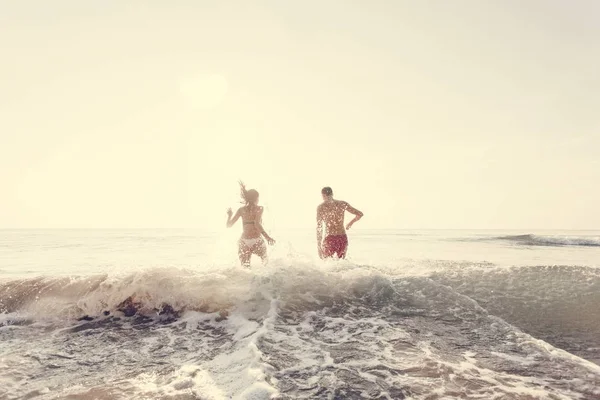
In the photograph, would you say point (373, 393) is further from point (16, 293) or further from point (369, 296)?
point (16, 293)

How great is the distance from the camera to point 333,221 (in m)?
9.60

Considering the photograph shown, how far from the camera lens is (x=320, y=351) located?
4559mm

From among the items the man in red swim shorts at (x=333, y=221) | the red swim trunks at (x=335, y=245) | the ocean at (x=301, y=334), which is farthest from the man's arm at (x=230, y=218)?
the red swim trunks at (x=335, y=245)

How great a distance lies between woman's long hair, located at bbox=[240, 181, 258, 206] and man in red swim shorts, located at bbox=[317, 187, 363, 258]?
1755 mm

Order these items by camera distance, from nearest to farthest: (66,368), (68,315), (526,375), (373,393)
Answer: (373,393) → (526,375) → (66,368) → (68,315)

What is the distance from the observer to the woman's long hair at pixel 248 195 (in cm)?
902

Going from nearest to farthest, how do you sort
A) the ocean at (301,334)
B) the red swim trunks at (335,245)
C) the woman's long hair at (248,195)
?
the ocean at (301,334) < the woman's long hair at (248,195) < the red swim trunks at (335,245)

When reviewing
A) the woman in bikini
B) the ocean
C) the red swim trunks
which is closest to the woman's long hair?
the woman in bikini

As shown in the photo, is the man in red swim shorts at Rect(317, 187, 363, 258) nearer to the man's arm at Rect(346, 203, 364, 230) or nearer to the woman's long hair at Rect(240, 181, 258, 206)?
the man's arm at Rect(346, 203, 364, 230)

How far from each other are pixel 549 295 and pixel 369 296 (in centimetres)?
352

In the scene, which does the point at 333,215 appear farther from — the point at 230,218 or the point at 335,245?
the point at 230,218

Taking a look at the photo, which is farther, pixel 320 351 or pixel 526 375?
pixel 320 351

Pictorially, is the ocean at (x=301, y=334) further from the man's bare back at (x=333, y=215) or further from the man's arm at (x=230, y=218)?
the man's arm at (x=230, y=218)

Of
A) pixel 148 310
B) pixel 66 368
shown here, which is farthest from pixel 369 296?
pixel 66 368
